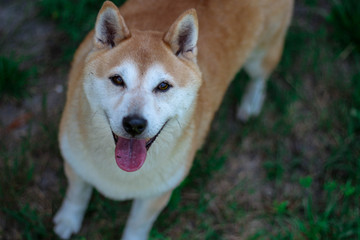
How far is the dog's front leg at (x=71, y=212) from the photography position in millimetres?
3043

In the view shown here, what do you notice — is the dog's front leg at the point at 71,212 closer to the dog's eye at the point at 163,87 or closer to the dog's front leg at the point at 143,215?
the dog's front leg at the point at 143,215

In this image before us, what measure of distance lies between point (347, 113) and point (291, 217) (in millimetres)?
1150

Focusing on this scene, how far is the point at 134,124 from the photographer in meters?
2.10

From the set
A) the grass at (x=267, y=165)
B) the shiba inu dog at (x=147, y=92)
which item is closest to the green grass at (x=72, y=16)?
the grass at (x=267, y=165)

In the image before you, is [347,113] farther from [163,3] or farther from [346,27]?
[163,3]

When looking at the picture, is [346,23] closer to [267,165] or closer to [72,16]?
[267,165]

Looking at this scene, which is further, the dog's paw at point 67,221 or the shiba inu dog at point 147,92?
the dog's paw at point 67,221

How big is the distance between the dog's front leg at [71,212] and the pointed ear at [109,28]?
1099 mm

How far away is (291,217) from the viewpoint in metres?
3.50

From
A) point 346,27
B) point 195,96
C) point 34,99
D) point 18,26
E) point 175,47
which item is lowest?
point 34,99

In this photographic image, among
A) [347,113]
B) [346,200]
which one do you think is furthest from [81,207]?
[347,113]

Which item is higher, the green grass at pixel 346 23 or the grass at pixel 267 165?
the green grass at pixel 346 23

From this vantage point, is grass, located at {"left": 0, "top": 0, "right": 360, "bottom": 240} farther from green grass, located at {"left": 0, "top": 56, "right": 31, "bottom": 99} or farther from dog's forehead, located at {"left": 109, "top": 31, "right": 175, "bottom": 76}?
dog's forehead, located at {"left": 109, "top": 31, "right": 175, "bottom": 76}

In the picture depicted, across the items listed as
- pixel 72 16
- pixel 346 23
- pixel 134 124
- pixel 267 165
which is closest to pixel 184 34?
pixel 134 124
